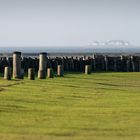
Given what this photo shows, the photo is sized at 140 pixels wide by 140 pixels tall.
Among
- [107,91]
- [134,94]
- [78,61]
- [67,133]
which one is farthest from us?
[78,61]

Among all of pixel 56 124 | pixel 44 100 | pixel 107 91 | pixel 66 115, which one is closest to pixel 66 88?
pixel 107 91

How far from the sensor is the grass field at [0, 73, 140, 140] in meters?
14.6

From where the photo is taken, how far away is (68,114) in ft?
58.6

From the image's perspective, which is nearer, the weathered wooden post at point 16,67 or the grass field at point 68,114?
the grass field at point 68,114

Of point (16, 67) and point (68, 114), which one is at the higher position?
point (16, 67)

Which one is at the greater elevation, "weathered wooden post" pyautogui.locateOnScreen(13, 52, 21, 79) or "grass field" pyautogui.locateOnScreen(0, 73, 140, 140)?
"weathered wooden post" pyautogui.locateOnScreen(13, 52, 21, 79)

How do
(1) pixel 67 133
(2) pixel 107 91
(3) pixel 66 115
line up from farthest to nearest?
(2) pixel 107 91 < (3) pixel 66 115 < (1) pixel 67 133

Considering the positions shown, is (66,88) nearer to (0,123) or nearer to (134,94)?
(134,94)

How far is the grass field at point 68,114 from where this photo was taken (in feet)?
47.8

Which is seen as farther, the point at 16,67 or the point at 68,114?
the point at 16,67

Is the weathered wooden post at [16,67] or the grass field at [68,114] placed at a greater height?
the weathered wooden post at [16,67]

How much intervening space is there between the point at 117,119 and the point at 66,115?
1680mm

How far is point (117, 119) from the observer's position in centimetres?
1691

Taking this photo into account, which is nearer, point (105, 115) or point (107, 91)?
point (105, 115)
